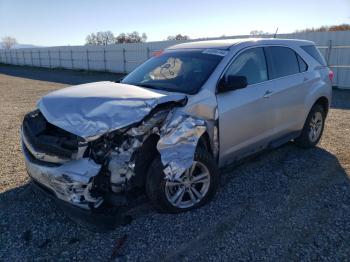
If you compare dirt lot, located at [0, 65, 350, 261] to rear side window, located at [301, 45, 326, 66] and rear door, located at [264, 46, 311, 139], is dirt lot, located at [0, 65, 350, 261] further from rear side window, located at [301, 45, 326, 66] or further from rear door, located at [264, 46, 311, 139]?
rear side window, located at [301, 45, 326, 66]

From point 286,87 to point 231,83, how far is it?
137cm

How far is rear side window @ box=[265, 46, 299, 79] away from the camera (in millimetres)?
5012

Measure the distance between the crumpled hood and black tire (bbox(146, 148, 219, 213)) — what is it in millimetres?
564

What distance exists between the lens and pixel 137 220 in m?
3.78

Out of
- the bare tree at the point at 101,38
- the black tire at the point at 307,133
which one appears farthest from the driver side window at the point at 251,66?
the bare tree at the point at 101,38

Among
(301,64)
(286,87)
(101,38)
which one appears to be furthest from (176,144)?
(101,38)

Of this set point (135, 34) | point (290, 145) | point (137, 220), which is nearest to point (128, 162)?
point (137, 220)

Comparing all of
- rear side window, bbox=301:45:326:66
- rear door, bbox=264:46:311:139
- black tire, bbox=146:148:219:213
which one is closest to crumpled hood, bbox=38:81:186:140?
black tire, bbox=146:148:219:213

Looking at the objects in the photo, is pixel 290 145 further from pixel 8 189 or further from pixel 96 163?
pixel 8 189

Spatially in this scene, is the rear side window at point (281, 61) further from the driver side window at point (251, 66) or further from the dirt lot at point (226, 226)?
the dirt lot at point (226, 226)

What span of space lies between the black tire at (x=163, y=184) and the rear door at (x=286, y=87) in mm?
1441

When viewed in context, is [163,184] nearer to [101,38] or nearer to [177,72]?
[177,72]

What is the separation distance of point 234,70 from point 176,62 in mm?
806

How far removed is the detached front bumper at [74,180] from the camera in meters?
3.22
